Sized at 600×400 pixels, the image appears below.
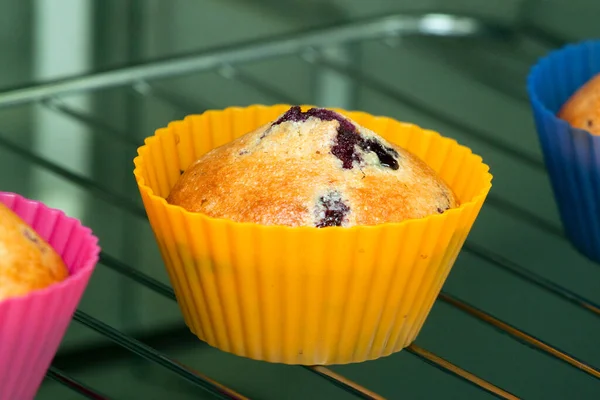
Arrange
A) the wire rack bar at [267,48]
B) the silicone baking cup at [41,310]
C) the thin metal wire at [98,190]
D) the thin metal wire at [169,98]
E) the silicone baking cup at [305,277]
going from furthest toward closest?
the thin metal wire at [169,98] < the wire rack bar at [267,48] < the thin metal wire at [98,190] < the silicone baking cup at [305,277] < the silicone baking cup at [41,310]

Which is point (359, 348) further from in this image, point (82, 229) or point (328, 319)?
point (82, 229)

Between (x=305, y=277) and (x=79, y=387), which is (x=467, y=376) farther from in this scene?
(x=79, y=387)

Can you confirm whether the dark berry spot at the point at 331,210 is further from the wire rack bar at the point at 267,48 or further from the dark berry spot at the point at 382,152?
the wire rack bar at the point at 267,48

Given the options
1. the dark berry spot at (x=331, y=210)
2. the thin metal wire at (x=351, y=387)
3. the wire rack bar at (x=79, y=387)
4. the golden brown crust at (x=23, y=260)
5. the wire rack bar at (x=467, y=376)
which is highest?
the dark berry spot at (x=331, y=210)

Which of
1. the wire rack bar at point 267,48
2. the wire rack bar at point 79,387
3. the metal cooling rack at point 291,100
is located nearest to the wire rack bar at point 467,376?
the metal cooling rack at point 291,100

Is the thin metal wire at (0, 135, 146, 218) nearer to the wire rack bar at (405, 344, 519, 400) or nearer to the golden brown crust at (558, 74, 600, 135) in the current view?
the wire rack bar at (405, 344, 519, 400)

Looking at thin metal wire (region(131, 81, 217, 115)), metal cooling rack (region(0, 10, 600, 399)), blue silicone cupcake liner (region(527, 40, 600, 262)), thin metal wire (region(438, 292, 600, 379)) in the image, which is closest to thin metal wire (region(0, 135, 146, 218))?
metal cooling rack (region(0, 10, 600, 399))
